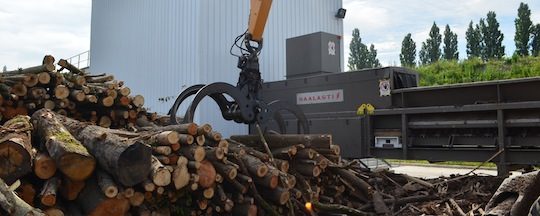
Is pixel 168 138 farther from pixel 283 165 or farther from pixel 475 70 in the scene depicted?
pixel 475 70

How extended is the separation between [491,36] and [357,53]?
562 inches

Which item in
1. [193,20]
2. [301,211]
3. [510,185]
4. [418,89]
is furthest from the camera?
[193,20]

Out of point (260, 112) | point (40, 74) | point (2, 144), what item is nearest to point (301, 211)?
point (260, 112)

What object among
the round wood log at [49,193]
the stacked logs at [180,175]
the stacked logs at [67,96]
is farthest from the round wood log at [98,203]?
the stacked logs at [67,96]

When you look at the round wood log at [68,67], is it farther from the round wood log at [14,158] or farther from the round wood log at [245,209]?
the round wood log at [245,209]

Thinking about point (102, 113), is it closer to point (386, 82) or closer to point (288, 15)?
point (386, 82)

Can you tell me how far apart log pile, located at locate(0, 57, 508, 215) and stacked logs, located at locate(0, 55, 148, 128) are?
2cm

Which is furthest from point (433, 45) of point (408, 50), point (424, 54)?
point (408, 50)

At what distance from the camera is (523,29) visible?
1586 inches

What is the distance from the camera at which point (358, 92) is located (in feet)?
27.9

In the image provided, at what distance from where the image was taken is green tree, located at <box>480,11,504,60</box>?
142 ft

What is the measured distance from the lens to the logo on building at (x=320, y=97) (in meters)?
8.86

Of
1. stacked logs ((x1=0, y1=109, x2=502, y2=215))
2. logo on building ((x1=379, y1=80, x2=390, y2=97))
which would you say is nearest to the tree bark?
stacked logs ((x1=0, y1=109, x2=502, y2=215))

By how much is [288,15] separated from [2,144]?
1089 centimetres
